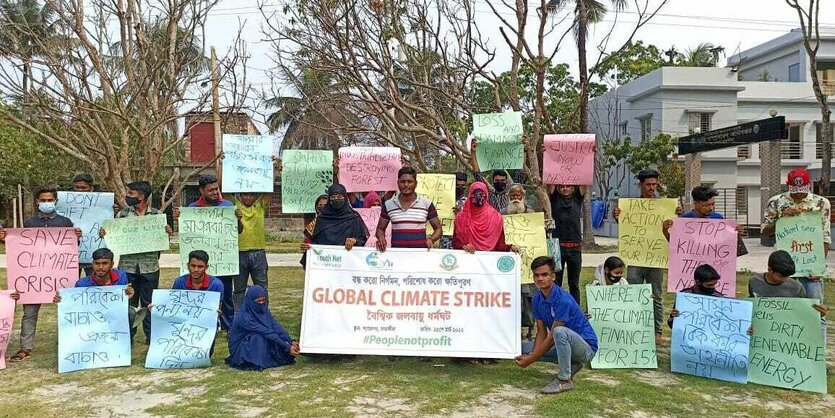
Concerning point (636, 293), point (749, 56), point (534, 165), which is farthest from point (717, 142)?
point (749, 56)

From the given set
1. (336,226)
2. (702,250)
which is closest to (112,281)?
(336,226)

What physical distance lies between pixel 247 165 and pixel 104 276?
185 cm

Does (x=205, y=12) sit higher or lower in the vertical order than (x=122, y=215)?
higher

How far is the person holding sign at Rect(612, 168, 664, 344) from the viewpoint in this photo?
6.42m

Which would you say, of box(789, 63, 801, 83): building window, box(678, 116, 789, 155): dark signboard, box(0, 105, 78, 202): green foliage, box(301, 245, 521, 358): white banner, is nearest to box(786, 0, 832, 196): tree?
box(678, 116, 789, 155): dark signboard

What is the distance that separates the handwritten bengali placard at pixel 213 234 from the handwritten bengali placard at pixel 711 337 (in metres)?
4.12

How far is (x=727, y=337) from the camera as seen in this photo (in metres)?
5.21

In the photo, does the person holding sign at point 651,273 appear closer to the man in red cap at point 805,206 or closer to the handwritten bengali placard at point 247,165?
the man in red cap at point 805,206

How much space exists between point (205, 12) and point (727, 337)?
8062 mm

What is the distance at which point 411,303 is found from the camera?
5543 mm

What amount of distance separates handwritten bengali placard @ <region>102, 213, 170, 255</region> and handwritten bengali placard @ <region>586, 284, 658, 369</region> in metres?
4.08

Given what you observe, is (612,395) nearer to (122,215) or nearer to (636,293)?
(636,293)

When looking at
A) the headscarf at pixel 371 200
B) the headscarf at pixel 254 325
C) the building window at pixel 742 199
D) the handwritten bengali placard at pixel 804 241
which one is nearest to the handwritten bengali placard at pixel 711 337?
the handwritten bengali placard at pixel 804 241

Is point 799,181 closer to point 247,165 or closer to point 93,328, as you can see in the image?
point 247,165
